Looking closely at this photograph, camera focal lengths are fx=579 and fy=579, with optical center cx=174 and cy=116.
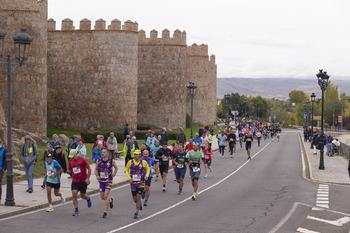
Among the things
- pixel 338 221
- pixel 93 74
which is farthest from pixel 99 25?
pixel 338 221

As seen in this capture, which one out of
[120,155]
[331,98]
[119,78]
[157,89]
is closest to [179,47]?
[157,89]

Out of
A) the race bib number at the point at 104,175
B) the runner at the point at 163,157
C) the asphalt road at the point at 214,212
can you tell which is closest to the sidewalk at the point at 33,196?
the asphalt road at the point at 214,212

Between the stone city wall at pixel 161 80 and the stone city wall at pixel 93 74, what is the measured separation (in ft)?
37.0

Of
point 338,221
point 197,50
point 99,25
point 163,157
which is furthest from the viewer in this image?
point 197,50

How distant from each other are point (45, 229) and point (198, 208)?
4.71 metres

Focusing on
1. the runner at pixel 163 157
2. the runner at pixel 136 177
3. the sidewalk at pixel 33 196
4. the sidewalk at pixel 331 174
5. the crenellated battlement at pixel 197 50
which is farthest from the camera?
the crenellated battlement at pixel 197 50

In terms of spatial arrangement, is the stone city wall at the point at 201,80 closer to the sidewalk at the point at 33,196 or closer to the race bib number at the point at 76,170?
the sidewalk at the point at 33,196

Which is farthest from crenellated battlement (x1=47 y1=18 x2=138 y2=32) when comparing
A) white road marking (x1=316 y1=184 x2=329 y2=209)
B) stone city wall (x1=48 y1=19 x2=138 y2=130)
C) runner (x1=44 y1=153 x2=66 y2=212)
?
runner (x1=44 y1=153 x2=66 y2=212)

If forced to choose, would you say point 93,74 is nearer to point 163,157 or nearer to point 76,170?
point 163,157

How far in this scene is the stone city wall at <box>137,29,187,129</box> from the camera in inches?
Result: 2267

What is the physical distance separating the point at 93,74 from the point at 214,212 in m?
32.2

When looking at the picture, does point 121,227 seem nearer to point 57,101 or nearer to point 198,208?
point 198,208

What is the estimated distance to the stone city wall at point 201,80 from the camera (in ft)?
252

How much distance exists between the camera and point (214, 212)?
49.3 ft
